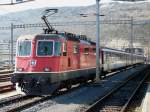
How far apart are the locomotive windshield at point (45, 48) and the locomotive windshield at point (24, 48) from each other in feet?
1.65

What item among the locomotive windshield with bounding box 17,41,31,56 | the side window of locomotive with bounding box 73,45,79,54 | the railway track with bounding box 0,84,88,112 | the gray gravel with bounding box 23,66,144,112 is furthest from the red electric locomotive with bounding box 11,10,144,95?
the side window of locomotive with bounding box 73,45,79,54

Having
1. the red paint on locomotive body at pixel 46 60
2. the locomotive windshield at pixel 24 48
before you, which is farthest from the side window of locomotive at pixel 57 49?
the locomotive windshield at pixel 24 48

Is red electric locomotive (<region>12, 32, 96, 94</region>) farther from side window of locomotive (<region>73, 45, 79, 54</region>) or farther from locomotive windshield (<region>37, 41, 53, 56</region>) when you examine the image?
side window of locomotive (<region>73, 45, 79, 54</region>)

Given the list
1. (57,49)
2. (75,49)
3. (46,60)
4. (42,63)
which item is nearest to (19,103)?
(42,63)

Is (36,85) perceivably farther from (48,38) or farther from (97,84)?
(97,84)

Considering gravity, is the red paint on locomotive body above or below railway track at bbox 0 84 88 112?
above

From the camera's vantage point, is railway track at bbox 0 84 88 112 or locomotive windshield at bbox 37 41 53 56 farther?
locomotive windshield at bbox 37 41 53 56

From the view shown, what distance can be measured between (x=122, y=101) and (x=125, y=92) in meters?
4.70

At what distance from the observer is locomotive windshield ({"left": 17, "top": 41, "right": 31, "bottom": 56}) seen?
2280 cm

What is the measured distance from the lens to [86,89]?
1075 inches

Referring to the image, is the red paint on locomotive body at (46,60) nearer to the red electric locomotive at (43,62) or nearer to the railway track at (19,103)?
the red electric locomotive at (43,62)

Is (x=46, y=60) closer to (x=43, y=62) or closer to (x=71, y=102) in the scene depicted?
(x=43, y=62)

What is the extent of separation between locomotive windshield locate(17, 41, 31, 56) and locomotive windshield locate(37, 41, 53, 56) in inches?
19.8

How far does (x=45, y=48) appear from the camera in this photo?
2261 centimetres
